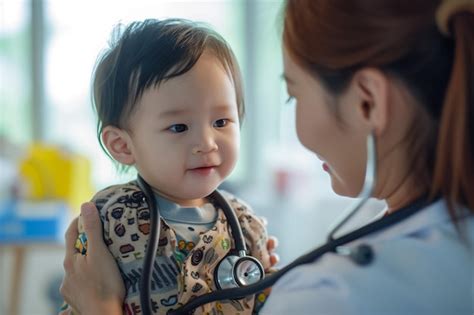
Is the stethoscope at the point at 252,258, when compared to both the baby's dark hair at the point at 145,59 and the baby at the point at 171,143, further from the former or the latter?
the baby's dark hair at the point at 145,59

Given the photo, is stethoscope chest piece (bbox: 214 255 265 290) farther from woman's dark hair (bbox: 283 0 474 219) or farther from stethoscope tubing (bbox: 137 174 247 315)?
woman's dark hair (bbox: 283 0 474 219)

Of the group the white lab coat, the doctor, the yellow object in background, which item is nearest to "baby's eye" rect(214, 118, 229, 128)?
the doctor

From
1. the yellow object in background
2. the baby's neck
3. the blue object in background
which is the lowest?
the blue object in background

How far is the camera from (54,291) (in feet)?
A: 11.7

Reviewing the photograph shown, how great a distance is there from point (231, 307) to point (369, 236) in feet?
1.01

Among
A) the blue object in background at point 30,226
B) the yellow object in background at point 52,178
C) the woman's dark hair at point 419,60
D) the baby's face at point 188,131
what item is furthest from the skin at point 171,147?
the yellow object in background at point 52,178

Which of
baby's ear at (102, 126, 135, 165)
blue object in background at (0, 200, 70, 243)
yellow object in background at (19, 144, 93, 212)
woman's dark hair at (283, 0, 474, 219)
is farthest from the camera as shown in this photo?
yellow object in background at (19, 144, 93, 212)

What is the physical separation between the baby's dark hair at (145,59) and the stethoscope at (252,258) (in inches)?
5.8

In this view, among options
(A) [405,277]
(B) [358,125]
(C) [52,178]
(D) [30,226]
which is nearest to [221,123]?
(B) [358,125]

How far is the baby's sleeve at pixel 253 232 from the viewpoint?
1.20m

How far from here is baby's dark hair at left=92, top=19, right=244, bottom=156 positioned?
3.55 feet

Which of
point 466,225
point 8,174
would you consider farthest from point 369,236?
point 8,174

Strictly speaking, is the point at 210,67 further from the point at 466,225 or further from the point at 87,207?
the point at 466,225

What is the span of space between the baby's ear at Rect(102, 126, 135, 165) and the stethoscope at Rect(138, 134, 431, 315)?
48 millimetres
